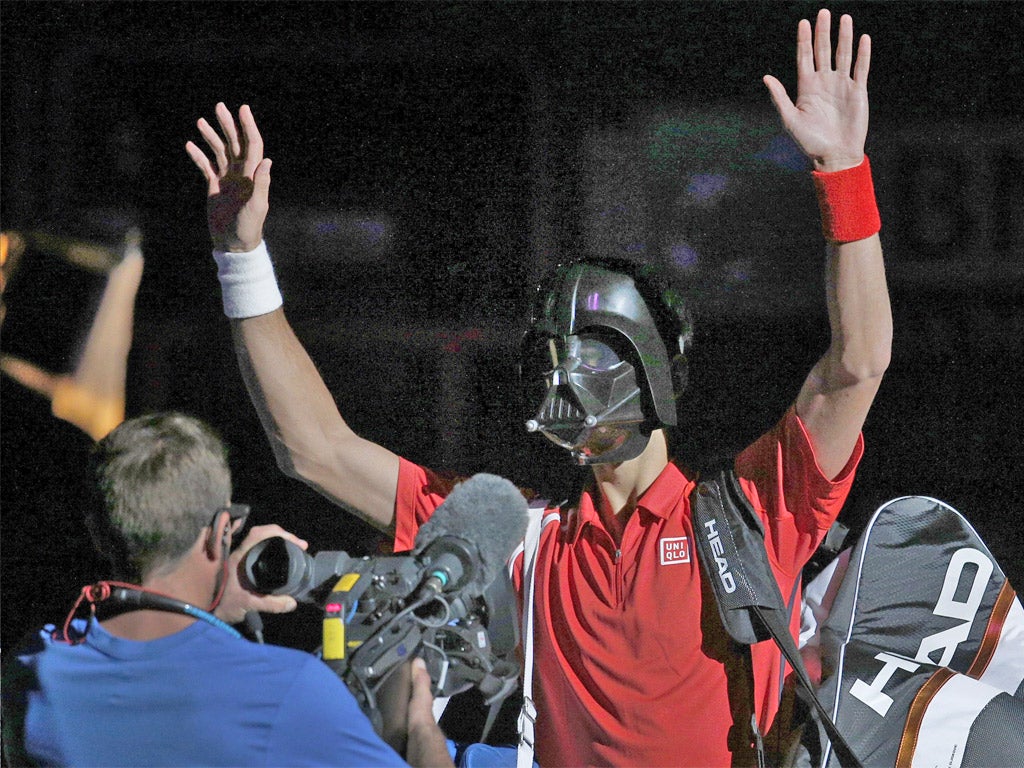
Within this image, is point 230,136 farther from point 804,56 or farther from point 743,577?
point 743,577

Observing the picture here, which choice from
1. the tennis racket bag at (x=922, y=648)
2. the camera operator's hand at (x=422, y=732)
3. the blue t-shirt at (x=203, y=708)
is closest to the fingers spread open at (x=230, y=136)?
the blue t-shirt at (x=203, y=708)

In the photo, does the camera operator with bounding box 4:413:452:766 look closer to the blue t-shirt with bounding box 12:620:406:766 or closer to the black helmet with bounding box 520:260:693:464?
the blue t-shirt with bounding box 12:620:406:766

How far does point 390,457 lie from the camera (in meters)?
2.76

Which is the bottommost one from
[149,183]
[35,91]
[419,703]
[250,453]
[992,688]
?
[992,688]

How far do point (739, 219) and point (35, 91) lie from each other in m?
2.12

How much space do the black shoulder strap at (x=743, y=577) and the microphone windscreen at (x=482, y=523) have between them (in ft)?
1.76

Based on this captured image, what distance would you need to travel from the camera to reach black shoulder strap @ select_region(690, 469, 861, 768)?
2260 mm

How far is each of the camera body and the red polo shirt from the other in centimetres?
50

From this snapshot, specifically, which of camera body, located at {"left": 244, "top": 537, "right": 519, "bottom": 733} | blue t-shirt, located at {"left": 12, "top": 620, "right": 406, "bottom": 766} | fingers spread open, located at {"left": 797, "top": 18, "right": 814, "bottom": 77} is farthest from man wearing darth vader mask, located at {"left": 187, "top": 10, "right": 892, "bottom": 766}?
blue t-shirt, located at {"left": 12, "top": 620, "right": 406, "bottom": 766}

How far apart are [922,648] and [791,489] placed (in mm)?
560

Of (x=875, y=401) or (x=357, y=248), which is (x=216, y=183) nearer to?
(x=357, y=248)

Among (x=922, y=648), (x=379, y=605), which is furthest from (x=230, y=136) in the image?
(x=922, y=648)

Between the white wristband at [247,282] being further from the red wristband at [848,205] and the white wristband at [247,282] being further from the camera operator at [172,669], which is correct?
the red wristband at [848,205]

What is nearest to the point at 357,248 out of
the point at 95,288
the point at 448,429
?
the point at 448,429
